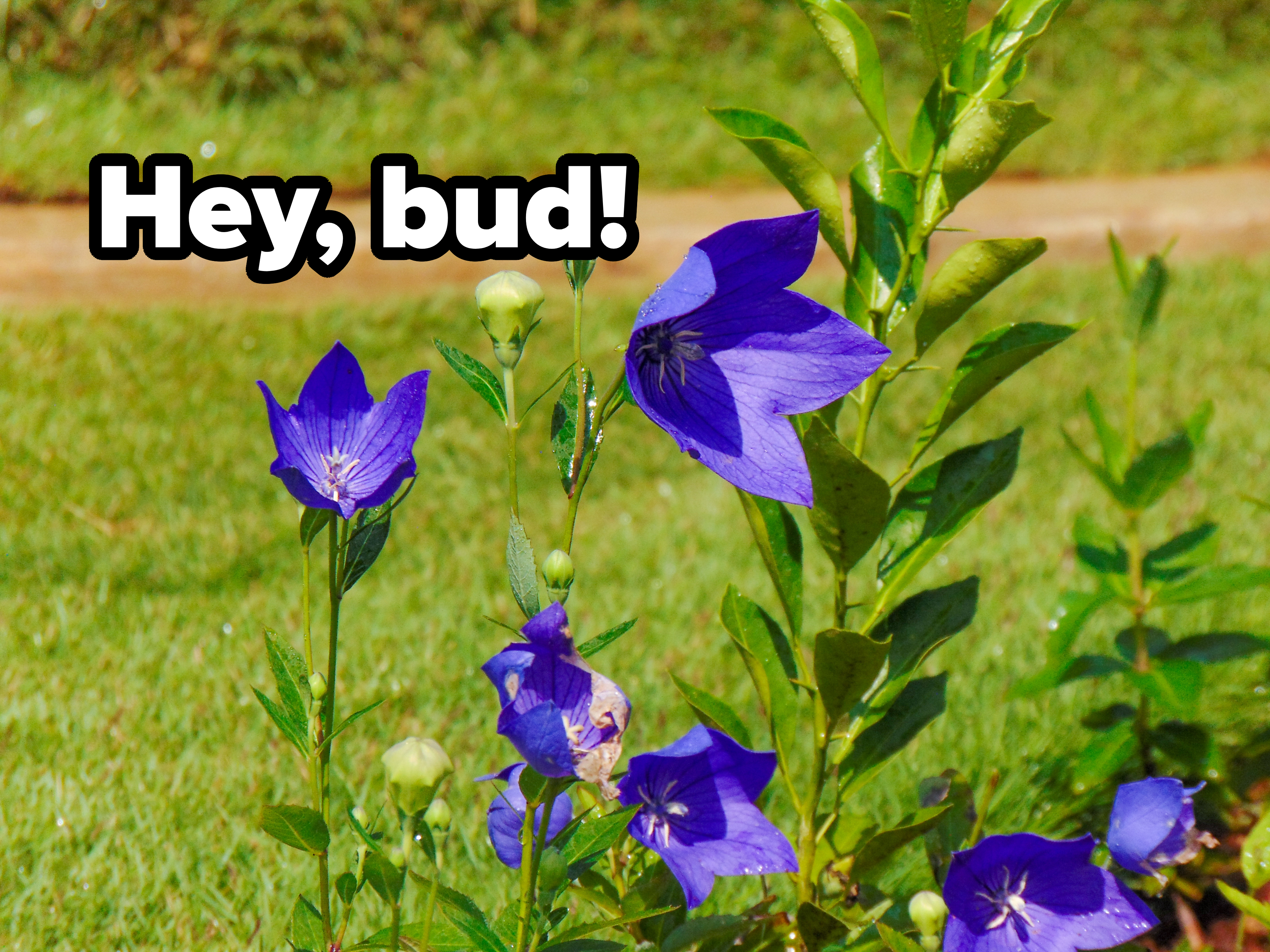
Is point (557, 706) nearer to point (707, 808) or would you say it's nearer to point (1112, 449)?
point (707, 808)

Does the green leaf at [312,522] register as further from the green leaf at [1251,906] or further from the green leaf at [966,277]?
the green leaf at [1251,906]

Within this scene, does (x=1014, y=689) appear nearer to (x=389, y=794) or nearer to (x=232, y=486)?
(x=389, y=794)

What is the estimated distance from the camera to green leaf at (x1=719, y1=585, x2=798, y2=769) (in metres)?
1.21

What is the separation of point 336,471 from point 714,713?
45 centimetres

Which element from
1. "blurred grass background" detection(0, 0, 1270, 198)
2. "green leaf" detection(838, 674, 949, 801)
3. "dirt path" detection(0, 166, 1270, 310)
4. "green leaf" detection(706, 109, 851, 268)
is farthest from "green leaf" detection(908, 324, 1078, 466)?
"blurred grass background" detection(0, 0, 1270, 198)

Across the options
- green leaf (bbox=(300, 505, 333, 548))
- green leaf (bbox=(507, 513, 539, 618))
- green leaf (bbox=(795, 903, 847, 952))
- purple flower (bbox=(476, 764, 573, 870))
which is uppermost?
green leaf (bbox=(300, 505, 333, 548))

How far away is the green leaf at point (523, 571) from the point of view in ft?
2.85

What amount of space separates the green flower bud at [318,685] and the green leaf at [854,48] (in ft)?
2.17

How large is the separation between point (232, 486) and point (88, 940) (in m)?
1.45

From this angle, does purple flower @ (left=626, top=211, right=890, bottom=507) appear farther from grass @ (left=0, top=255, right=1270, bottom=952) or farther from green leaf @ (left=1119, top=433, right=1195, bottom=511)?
green leaf @ (left=1119, top=433, right=1195, bottom=511)

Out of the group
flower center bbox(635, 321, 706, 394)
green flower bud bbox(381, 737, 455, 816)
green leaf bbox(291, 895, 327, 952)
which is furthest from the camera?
green leaf bbox(291, 895, 327, 952)

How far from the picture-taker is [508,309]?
2.76ft

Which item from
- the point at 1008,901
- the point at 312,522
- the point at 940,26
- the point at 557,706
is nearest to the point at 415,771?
the point at 557,706

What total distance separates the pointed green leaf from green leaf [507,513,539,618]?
33 cm
